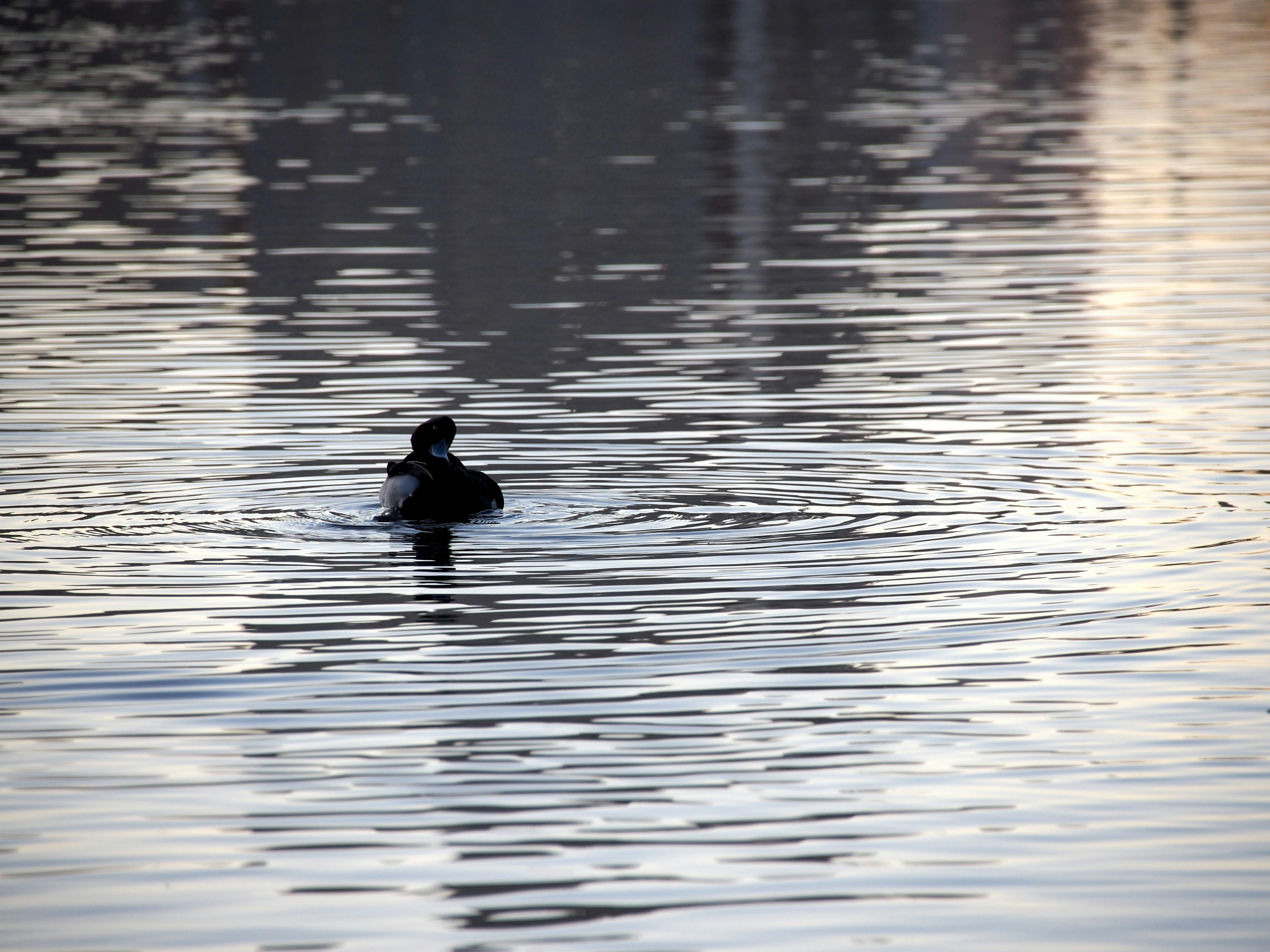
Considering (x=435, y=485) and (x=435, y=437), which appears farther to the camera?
(x=435, y=437)

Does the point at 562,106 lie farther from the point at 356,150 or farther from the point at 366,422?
the point at 366,422

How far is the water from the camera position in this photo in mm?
8625

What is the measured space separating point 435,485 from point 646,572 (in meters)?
1.90

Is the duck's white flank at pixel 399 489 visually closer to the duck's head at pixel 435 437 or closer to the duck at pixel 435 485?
the duck at pixel 435 485

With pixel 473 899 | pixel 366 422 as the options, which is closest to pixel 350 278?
pixel 366 422

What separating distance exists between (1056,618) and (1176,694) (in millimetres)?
1477

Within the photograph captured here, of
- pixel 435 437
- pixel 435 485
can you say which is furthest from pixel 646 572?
pixel 435 437

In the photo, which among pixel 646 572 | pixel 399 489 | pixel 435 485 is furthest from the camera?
pixel 399 489

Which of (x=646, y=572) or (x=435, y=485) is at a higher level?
(x=435, y=485)

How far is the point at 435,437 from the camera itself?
14875 mm

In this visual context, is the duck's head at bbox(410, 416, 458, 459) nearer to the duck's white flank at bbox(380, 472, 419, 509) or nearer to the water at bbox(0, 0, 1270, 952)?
the duck's white flank at bbox(380, 472, 419, 509)

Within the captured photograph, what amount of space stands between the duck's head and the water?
52 cm

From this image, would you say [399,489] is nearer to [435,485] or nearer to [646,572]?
[435,485]

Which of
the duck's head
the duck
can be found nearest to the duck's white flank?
the duck
